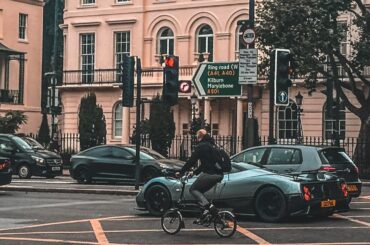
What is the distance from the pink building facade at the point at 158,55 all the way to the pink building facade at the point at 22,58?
6.54 meters

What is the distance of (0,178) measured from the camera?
2188 centimetres

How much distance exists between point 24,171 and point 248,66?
13808mm

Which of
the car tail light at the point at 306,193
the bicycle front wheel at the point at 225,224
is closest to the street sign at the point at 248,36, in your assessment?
the car tail light at the point at 306,193

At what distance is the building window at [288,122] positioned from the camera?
47.2 m

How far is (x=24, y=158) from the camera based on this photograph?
31.7 m

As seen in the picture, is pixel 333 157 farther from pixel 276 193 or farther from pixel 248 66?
pixel 248 66

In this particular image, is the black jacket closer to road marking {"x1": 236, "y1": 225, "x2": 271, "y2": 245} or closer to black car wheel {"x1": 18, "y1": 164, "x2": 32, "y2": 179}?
road marking {"x1": 236, "y1": 225, "x2": 271, "y2": 245}

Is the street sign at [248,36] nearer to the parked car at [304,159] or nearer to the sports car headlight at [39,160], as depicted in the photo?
the parked car at [304,159]

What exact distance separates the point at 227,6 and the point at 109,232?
3677 centimetres

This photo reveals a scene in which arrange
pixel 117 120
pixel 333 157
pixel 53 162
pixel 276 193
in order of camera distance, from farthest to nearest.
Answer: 1. pixel 117 120
2. pixel 53 162
3. pixel 333 157
4. pixel 276 193

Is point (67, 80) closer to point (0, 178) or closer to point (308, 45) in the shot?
point (308, 45)

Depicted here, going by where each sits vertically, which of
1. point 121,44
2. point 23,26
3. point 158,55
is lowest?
point 158,55

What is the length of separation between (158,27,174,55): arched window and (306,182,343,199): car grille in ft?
121

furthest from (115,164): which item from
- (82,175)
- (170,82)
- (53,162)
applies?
(170,82)
